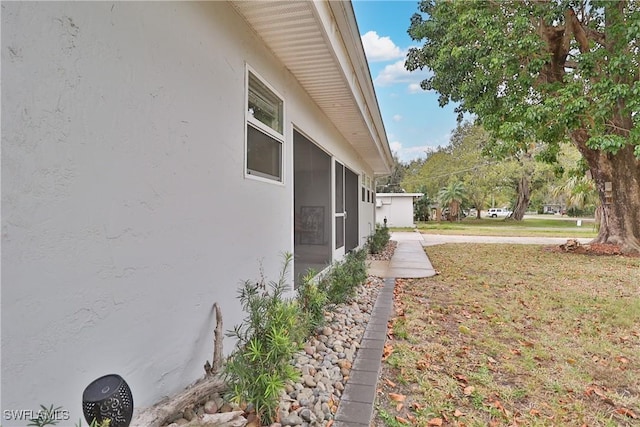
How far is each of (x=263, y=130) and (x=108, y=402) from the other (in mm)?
2710

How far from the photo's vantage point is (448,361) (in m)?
3.11

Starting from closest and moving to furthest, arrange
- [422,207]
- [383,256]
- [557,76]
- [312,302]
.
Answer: [312,302] → [557,76] → [383,256] → [422,207]

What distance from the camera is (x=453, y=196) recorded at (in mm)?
30234

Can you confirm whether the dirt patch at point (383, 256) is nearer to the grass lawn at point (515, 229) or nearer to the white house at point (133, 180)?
the white house at point (133, 180)

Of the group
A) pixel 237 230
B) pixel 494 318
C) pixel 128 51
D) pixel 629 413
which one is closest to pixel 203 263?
pixel 237 230

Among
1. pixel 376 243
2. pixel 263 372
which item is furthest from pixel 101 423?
pixel 376 243

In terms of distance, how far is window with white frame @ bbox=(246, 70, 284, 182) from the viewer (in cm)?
321

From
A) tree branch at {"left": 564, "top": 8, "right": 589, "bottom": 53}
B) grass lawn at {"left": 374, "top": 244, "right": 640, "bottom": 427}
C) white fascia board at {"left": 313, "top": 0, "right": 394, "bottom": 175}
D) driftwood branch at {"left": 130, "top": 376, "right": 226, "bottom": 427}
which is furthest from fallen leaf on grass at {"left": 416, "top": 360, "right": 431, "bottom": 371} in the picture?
tree branch at {"left": 564, "top": 8, "right": 589, "bottom": 53}

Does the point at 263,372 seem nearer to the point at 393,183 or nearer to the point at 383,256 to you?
the point at 383,256

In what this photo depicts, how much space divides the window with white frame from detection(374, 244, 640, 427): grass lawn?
225 centimetres

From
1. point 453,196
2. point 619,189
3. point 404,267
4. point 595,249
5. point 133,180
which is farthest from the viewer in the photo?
point 453,196

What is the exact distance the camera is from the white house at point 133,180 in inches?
50.2

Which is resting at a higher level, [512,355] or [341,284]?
[341,284]

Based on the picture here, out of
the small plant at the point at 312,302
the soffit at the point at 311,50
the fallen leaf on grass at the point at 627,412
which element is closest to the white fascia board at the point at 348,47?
the soffit at the point at 311,50
